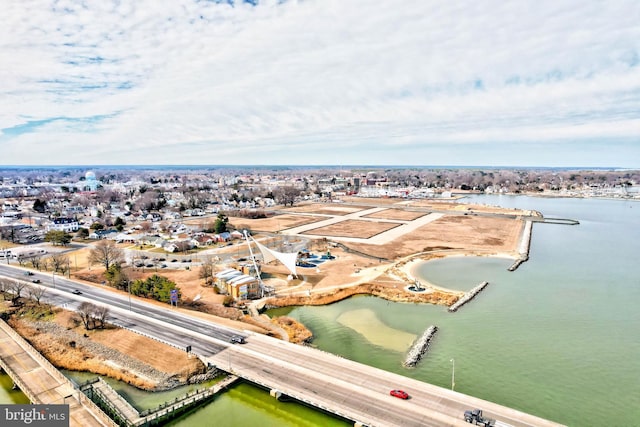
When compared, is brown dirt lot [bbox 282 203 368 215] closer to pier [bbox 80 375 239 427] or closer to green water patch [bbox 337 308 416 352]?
green water patch [bbox 337 308 416 352]

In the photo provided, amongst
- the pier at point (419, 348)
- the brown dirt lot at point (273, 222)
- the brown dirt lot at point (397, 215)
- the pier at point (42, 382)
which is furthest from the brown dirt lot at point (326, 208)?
the pier at point (42, 382)

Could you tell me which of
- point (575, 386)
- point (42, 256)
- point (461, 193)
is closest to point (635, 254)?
point (575, 386)

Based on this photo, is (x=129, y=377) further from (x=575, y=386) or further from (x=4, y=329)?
(x=575, y=386)

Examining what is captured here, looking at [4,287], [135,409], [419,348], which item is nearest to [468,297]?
[419,348]

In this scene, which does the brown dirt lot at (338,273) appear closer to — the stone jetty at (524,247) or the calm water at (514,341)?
the stone jetty at (524,247)

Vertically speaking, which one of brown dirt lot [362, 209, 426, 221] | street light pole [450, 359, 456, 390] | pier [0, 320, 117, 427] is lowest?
pier [0, 320, 117, 427]

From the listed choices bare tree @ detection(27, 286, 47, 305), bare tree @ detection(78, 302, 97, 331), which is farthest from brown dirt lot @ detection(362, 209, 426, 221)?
bare tree @ detection(78, 302, 97, 331)
